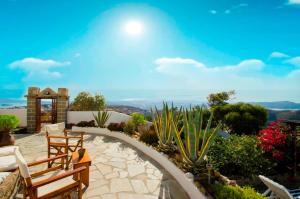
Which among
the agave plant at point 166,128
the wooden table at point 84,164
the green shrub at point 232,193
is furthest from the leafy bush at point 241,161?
the wooden table at point 84,164

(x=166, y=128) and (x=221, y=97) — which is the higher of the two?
(x=221, y=97)

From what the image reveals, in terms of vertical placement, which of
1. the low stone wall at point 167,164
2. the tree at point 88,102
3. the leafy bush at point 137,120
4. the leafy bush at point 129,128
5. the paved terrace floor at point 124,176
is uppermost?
the tree at point 88,102

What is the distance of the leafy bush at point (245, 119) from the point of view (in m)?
9.99

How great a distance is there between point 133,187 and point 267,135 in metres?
3.55

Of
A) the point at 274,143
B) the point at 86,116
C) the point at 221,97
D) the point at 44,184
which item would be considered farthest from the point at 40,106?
the point at 221,97

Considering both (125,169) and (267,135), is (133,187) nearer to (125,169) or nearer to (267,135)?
(125,169)

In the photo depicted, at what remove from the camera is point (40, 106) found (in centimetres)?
1111

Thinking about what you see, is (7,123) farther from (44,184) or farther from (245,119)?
(245,119)

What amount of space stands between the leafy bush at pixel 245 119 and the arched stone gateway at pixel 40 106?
745cm

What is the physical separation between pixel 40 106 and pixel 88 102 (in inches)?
121

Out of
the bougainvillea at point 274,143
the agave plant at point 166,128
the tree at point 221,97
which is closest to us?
the bougainvillea at point 274,143

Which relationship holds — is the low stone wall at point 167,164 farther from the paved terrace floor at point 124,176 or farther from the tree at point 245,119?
the tree at point 245,119

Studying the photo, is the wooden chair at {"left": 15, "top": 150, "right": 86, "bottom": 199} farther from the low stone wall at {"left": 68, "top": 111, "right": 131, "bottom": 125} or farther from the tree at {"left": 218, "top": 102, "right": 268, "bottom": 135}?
the low stone wall at {"left": 68, "top": 111, "right": 131, "bottom": 125}

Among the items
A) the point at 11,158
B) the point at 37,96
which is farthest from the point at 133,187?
the point at 37,96
